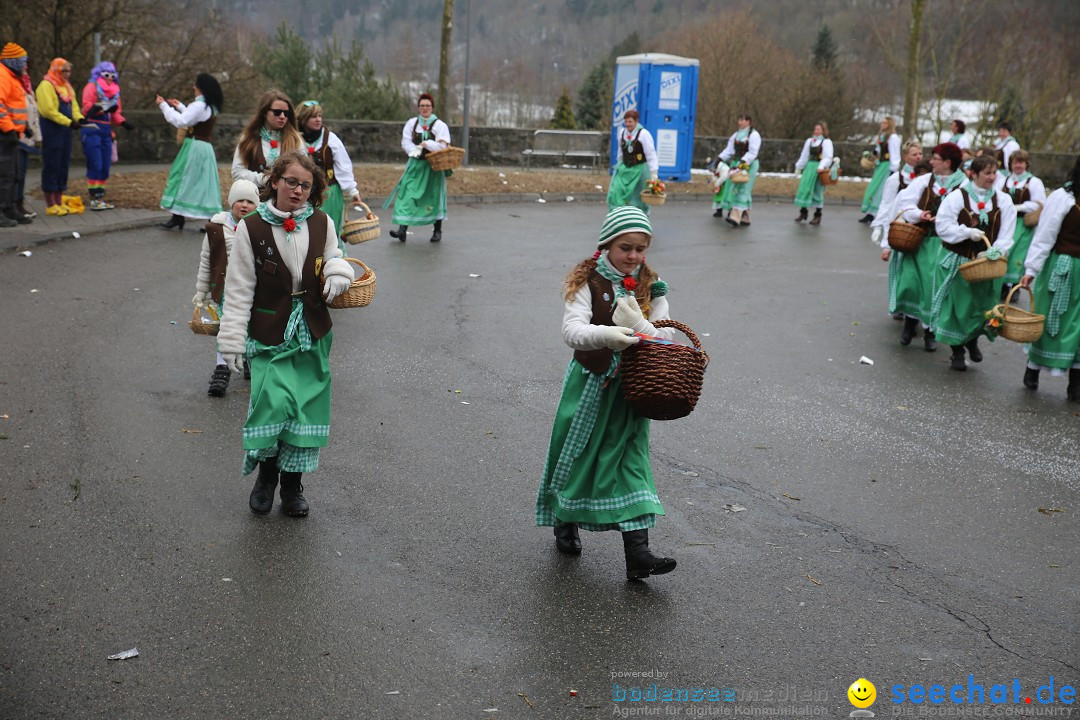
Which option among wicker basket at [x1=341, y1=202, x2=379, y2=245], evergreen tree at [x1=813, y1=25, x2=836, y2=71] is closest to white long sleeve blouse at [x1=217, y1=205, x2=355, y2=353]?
wicker basket at [x1=341, y1=202, x2=379, y2=245]

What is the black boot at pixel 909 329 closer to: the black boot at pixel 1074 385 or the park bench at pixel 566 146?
the black boot at pixel 1074 385

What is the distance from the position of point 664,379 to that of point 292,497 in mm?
2056

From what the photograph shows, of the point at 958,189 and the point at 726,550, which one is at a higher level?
the point at 958,189

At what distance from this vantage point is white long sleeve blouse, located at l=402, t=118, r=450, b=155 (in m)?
14.0

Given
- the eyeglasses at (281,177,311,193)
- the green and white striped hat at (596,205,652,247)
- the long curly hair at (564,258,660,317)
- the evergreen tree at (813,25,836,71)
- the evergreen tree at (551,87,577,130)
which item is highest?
the evergreen tree at (813,25,836,71)

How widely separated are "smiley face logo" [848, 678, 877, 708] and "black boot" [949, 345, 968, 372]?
19.5 ft

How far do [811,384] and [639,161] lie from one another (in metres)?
7.72

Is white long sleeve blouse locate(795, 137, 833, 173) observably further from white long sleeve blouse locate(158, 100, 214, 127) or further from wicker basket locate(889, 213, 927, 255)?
white long sleeve blouse locate(158, 100, 214, 127)

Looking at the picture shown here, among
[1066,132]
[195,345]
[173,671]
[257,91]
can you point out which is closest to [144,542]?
[173,671]

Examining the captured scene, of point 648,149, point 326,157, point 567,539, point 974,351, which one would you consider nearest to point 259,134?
point 326,157

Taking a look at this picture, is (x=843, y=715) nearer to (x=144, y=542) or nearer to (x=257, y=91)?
(x=144, y=542)

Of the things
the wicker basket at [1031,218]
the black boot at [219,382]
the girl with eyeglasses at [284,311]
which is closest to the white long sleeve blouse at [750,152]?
the wicker basket at [1031,218]

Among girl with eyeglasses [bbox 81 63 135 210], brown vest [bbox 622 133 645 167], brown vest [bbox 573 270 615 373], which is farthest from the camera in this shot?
brown vest [bbox 622 133 645 167]

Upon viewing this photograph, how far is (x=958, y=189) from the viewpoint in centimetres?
920
